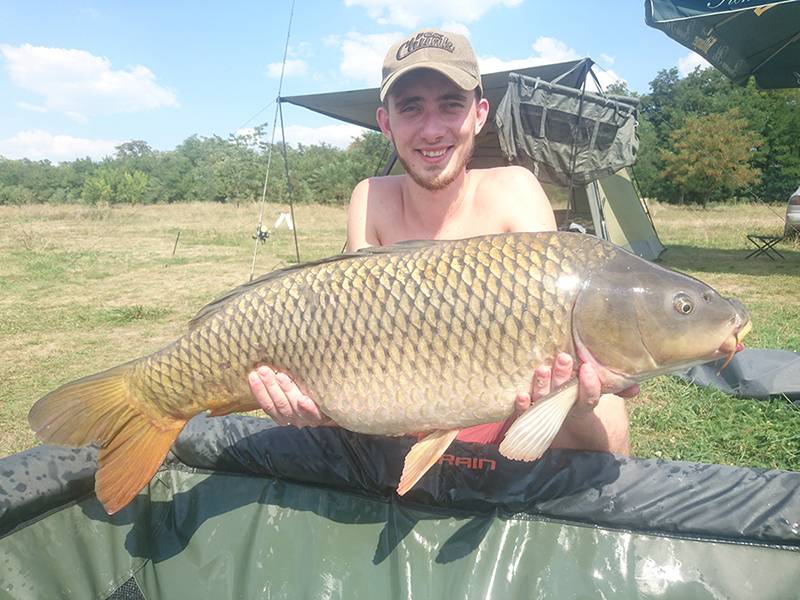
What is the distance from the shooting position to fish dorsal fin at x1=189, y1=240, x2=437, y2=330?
4.00ft

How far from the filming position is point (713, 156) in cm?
2370

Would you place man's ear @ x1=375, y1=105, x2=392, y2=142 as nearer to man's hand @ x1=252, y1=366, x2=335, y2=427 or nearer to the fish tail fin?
man's hand @ x1=252, y1=366, x2=335, y2=427

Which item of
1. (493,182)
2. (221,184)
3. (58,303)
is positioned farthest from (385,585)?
(221,184)

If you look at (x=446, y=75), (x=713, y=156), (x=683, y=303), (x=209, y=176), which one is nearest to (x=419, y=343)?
(x=683, y=303)

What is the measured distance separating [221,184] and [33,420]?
30.3 m

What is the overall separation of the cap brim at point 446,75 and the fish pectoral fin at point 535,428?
80cm

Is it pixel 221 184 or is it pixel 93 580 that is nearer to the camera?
pixel 93 580

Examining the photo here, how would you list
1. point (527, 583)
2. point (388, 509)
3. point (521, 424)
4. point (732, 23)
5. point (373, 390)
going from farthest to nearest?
1. point (732, 23)
2. point (388, 509)
3. point (527, 583)
4. point (373, 390)
5. point (521, 424)

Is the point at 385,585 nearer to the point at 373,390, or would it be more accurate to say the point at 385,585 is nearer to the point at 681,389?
the point at 373,390

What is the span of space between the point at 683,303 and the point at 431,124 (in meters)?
0.76

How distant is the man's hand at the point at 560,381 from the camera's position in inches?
41.5

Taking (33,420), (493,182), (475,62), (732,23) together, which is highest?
(732,23)

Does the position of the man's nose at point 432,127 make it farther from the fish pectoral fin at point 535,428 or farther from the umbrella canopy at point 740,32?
the umbrella canopy at point 740,32

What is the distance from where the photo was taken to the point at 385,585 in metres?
1.39
